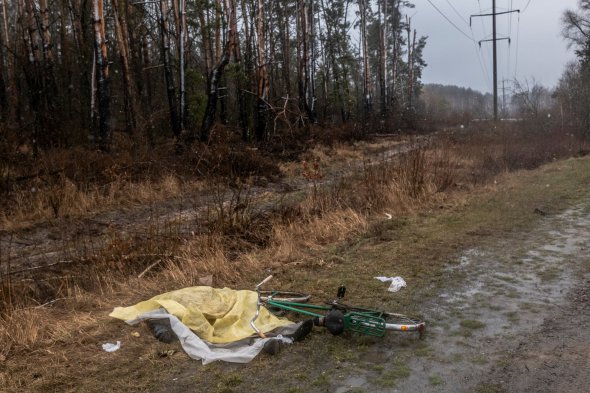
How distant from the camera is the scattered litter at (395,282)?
16.3 feet

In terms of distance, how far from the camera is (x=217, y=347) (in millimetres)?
3674

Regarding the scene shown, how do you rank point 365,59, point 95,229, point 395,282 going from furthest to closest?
point 365,59 < point 95,229 < point 395,282

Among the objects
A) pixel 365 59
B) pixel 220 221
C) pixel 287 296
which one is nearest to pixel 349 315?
pixel 287 296

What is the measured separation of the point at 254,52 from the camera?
22719mm

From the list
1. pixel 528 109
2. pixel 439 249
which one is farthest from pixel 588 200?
pixel 528 109

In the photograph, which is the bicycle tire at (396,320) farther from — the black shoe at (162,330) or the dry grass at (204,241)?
the dry grass at (204,241)

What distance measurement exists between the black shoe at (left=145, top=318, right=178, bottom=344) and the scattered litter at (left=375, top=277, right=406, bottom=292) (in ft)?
7.04

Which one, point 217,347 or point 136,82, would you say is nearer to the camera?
point 217,347

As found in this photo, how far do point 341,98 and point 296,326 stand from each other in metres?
23.0

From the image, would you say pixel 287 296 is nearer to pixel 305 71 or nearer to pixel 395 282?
pixel 395 282

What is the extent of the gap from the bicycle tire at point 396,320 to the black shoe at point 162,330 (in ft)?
4.27

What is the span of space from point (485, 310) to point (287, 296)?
5.76 ft

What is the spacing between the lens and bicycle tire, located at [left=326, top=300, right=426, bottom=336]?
12.4 ft

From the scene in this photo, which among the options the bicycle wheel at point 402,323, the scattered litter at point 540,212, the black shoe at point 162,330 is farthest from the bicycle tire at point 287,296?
the scattered litter at point 540,212
